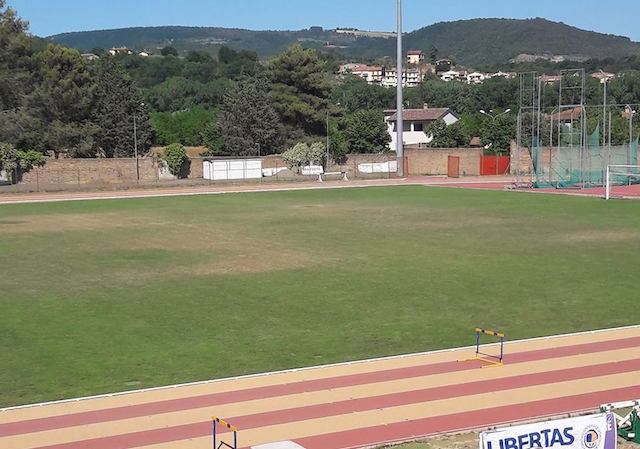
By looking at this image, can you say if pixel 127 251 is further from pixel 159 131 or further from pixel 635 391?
pixel 159 131

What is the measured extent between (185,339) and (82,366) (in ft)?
7.27

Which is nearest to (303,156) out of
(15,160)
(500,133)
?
(500,133)

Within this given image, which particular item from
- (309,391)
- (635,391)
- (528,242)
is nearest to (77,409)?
(309,391)

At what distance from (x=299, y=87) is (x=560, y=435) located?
79336mm

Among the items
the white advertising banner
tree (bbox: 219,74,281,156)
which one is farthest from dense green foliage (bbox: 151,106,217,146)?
the white advertising banner

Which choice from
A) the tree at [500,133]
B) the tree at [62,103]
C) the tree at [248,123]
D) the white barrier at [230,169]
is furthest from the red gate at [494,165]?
the tree at [62,103]

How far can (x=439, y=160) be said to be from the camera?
2815 inches

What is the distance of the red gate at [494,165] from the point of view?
70312mm

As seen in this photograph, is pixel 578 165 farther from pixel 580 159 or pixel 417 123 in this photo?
pixel 417 123

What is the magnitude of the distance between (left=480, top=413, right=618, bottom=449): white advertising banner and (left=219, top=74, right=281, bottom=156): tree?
71208 millimetres

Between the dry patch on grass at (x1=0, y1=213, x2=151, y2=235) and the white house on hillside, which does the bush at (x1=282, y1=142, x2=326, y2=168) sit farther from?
the white house on hillside

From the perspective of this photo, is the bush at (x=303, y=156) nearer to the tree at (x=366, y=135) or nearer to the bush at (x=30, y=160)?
the tree at (x=366, y=135)

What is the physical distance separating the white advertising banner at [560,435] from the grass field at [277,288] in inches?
237

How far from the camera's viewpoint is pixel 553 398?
39.6ft
